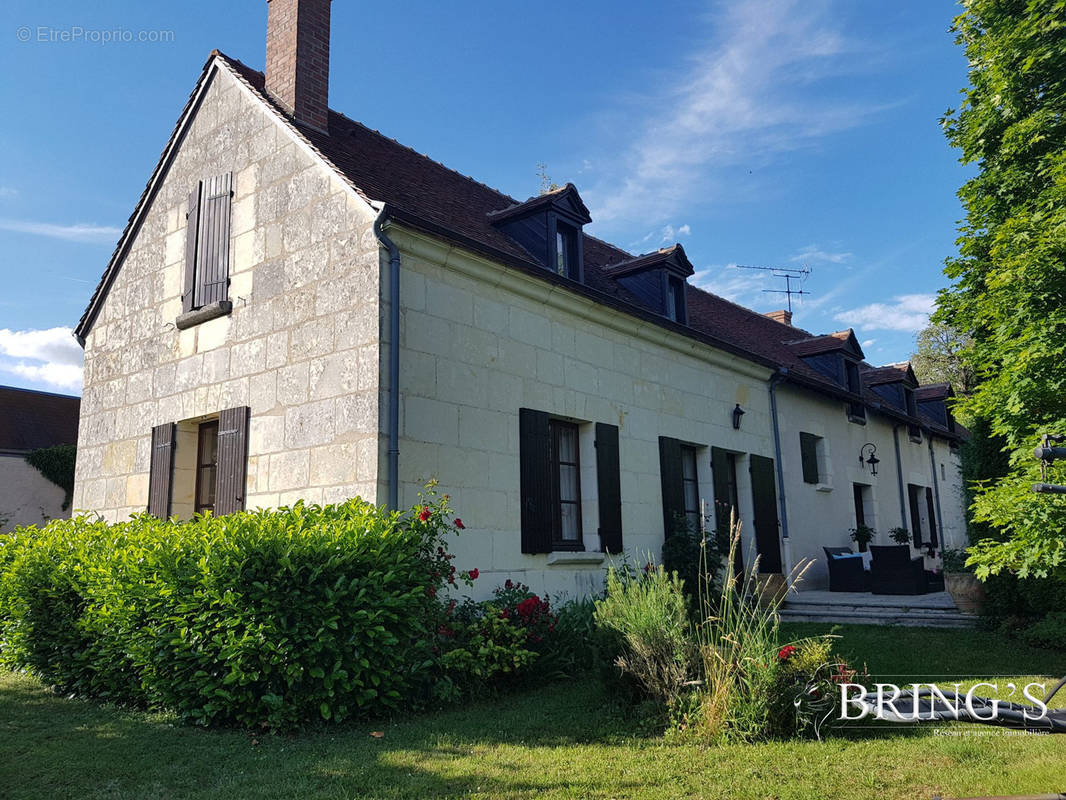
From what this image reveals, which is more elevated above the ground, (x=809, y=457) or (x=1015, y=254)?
(x=1015, y=254)

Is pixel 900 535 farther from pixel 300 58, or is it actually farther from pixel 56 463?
pixel 56 463

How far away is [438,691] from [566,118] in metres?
5.69

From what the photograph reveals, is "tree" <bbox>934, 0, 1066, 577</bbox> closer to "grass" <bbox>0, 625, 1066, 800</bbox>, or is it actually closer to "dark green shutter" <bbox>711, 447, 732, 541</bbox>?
"grass" <bbox>0, 625, 1066, 800</bbox>

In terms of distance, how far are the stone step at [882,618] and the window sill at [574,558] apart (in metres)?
3.26

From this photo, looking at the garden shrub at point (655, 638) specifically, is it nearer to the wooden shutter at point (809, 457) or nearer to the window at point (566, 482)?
the window at point (566, 482)

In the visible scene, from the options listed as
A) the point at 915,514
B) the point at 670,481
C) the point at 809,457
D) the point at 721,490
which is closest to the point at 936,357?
the point at 915,514

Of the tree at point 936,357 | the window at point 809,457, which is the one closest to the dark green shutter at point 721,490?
the window at point 809,457

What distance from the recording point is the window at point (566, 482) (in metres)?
9.16

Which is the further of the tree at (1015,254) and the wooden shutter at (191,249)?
the wooden shutter at (191,249)

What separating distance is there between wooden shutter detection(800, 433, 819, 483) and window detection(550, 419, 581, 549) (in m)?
6.01

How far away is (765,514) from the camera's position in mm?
12320

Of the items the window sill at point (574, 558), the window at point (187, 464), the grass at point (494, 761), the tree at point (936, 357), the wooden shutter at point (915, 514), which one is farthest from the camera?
the tree at point (936, 357)

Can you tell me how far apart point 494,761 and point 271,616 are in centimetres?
191

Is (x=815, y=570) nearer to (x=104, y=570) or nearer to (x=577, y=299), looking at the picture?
(x=577, y=299)
